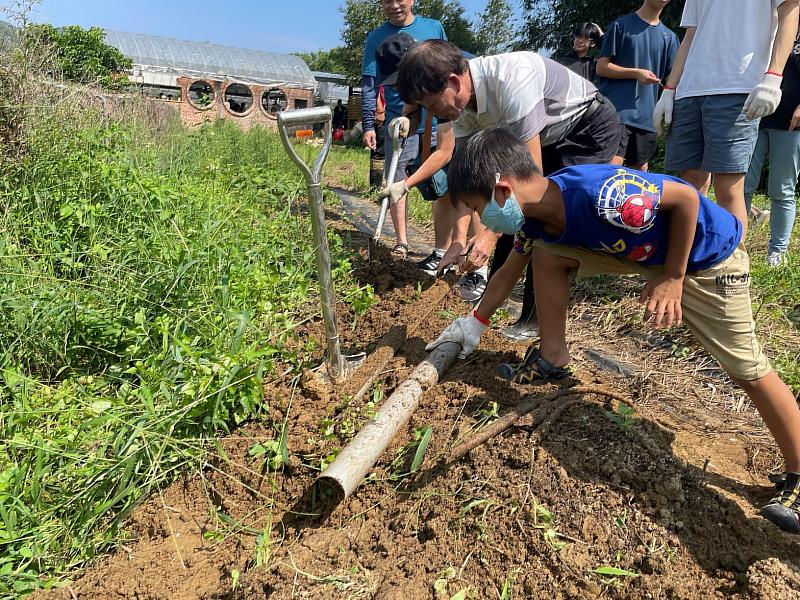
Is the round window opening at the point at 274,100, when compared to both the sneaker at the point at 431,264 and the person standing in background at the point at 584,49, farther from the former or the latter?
the sneaker at the point at 431,264

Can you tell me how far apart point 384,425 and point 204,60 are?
87.9 ft

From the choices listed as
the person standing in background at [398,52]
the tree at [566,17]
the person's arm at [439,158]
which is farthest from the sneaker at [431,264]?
the tree at [566,17]

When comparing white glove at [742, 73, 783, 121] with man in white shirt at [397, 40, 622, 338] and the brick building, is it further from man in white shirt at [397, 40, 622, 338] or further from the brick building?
the brick building

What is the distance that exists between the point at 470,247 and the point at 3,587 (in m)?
2.00

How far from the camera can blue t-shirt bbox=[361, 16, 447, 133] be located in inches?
176

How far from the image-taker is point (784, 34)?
253 centimetres

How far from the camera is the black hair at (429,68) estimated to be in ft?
8.00

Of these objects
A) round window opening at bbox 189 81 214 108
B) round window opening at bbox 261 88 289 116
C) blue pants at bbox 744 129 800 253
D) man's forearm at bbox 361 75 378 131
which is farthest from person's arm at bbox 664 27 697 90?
round window opening at bbox 189 81 214 108

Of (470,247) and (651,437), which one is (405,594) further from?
(470,247)

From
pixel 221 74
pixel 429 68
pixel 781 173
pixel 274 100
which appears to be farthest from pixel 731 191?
pixel 274 100

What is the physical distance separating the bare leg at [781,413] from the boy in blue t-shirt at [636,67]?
2.22 m

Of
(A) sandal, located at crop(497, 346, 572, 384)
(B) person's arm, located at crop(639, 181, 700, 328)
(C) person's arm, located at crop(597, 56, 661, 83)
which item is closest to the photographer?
(B) person's arm, located at crop(639, 181, 700, 328)

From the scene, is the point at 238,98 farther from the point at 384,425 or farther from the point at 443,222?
the point at 384,425

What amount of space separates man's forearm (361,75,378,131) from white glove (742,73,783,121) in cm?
316
